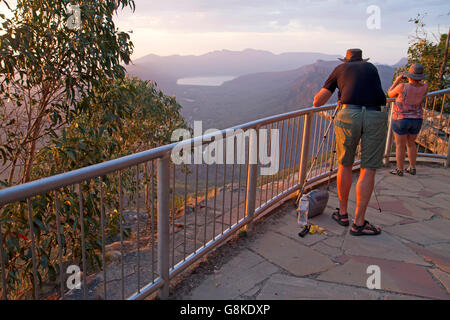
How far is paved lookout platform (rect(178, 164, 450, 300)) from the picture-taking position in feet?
9.14

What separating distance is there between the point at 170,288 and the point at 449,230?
319cm

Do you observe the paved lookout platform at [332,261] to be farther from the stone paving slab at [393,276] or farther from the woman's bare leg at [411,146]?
the woman's bare leg at [411,146]

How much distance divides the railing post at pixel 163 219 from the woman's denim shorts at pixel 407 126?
4.50 metres

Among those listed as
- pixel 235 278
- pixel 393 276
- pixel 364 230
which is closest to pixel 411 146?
pixel 364 230

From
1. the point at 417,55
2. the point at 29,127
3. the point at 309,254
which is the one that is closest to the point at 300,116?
the point at 309,254

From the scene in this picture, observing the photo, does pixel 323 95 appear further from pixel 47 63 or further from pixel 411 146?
pixel 47 63

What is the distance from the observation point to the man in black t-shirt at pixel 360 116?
346 cm

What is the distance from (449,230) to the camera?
398 centimetres

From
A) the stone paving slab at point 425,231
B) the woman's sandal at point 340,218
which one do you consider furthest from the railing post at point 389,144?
the woman's sandal at point 340,218

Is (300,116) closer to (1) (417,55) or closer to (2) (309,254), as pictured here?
(2) (309,254)

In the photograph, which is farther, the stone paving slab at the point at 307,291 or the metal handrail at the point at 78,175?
the stone paving slab at the point at 307,291

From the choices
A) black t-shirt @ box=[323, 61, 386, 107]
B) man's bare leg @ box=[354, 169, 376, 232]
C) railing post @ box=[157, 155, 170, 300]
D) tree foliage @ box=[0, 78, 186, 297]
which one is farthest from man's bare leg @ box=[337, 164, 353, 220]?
railing post @ box=[157, 155, 170, 300]

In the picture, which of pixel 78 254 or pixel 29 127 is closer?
pixel 78 254

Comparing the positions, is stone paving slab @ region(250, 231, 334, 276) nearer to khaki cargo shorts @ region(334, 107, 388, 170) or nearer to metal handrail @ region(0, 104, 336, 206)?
khaki cargo shorts @ region(334, 107, 388, 170)
